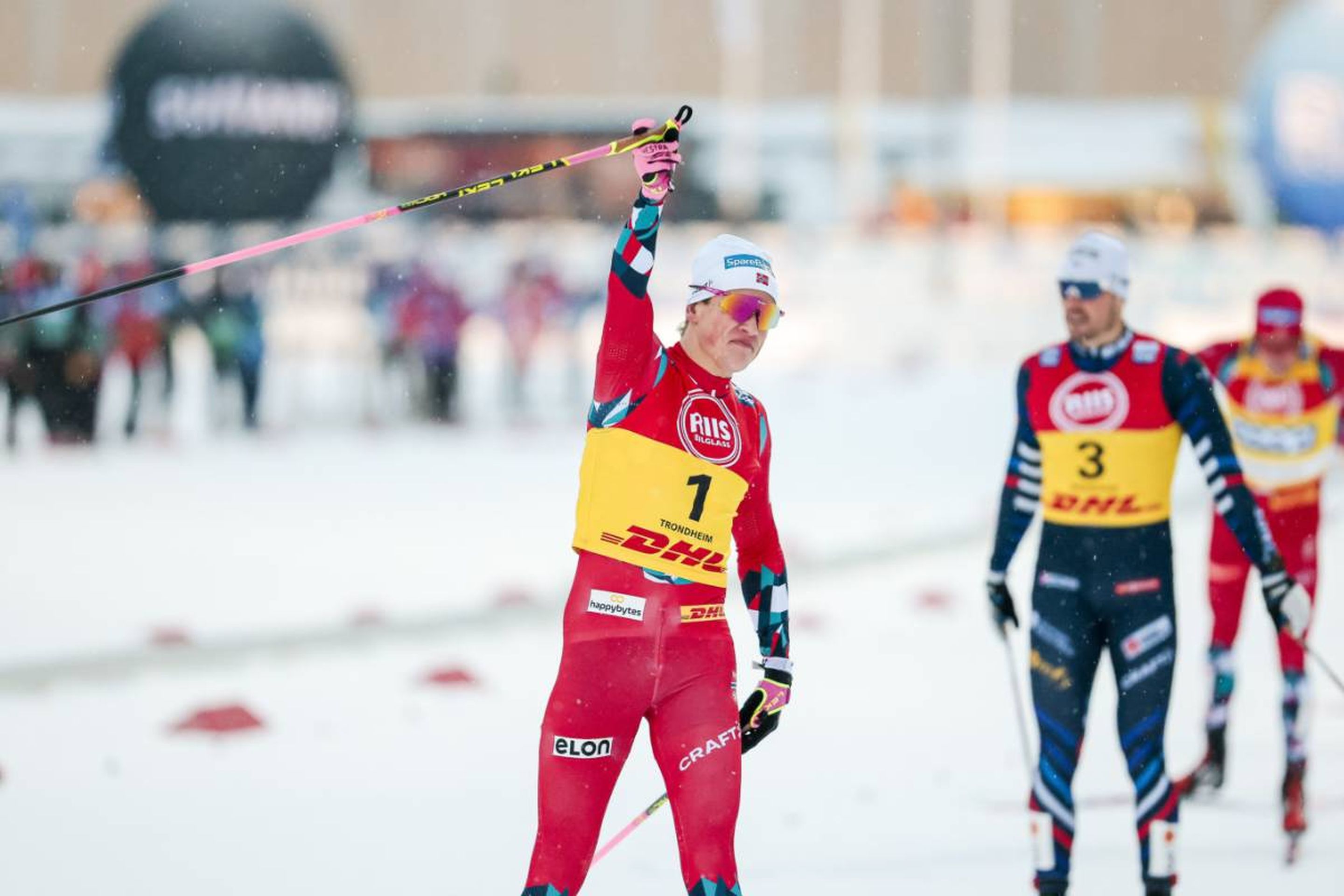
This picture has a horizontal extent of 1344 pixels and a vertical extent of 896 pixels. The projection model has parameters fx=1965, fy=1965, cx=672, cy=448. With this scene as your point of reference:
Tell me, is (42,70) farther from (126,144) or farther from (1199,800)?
(1199,800)

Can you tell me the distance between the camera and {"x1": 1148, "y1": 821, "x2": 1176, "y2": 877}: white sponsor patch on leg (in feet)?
19.3

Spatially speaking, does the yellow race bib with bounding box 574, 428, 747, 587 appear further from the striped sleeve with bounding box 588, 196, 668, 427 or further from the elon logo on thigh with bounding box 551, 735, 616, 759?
the elon logo on thigh with bounding box 551, 735, 616, 759

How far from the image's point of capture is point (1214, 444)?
19.6 feet

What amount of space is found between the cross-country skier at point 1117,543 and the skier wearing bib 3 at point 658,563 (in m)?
1.68

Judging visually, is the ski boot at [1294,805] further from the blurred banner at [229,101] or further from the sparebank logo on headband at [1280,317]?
the blurred banner at [229,101]

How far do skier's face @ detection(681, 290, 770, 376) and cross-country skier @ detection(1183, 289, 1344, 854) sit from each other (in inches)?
143

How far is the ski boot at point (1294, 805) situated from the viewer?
6.99 metres

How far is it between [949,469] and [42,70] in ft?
129

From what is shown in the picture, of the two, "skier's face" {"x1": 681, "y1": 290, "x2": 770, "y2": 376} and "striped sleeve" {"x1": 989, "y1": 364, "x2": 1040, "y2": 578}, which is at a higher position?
"skier's face" {"x1": 681, "y1": 290, "x2": 770, "y2": 376}

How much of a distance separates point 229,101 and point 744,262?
65.4ft

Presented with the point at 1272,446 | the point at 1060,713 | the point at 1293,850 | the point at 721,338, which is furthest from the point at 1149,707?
the point at 1272,446

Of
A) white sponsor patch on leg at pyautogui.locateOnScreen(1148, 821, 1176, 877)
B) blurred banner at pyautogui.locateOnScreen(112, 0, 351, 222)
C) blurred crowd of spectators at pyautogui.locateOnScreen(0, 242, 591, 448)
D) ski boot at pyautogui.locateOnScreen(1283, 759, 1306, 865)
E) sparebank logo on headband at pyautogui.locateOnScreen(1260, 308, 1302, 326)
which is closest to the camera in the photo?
white sponsor patch on leg at pyautogui.locateOnScreen(1148, 821, 1176, 877)

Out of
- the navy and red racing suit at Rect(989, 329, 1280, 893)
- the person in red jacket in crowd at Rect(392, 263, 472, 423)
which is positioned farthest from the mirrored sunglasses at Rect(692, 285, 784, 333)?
the person in red jacket in crowd at Rect(392, 263, 472, 423)

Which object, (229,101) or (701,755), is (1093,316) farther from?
(229,101)
